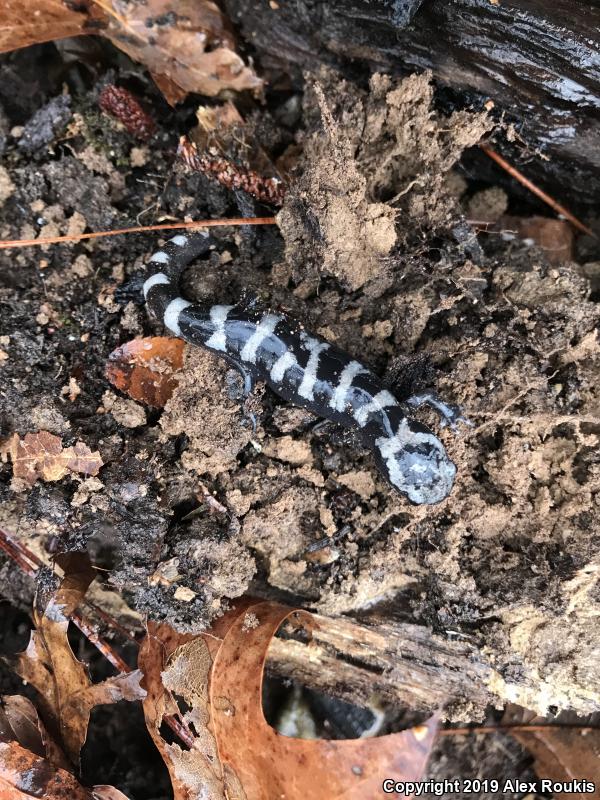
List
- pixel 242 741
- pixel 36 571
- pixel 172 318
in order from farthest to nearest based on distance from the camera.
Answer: pixel 172 318, pixel 36 571, pixel 242 741

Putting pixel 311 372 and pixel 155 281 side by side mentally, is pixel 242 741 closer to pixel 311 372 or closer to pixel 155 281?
pixel 311 372

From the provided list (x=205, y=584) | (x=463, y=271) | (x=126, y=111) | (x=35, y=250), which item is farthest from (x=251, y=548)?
(x=126, y=111)

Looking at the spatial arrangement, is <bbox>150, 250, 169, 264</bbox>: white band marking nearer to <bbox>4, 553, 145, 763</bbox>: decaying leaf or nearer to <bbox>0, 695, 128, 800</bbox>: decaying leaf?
<bbox>4, 553, 145, 763</bbox>: decaying leaf

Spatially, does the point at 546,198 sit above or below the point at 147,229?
above

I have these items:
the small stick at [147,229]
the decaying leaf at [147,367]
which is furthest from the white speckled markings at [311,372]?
the small stick at [147,229]

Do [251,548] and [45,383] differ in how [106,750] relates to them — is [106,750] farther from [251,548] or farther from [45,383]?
[45,383]

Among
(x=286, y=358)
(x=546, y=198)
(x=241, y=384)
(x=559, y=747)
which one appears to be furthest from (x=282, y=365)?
(x=559, y=747)

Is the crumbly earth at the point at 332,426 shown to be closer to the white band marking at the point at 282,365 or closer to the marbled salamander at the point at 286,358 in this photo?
the marbled salamander at the point at 286,358
